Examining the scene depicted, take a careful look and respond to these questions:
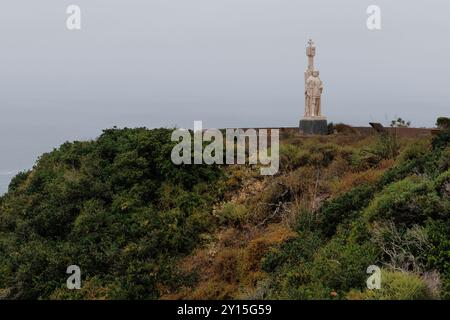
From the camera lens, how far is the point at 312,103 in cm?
1683

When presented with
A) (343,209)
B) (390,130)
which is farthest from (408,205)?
(390,130)

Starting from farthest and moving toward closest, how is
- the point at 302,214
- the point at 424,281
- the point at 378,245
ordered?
1. the point at 302,214
2. the point at 378,245
3. the point at 424,281

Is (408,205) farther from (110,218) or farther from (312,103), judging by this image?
(312,103)

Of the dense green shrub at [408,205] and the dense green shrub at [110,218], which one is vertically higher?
the dense green shrub at [408,205]

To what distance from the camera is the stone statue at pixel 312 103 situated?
16641mm

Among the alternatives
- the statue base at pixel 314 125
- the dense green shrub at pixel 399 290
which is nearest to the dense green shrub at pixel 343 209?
the dense green shrub at pixel 399 290

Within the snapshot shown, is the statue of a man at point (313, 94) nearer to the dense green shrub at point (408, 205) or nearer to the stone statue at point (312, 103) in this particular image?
the stone statue at point (312, 103)

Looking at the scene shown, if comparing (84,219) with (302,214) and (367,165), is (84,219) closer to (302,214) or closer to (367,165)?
(302,214)

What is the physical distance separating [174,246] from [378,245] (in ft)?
15.6

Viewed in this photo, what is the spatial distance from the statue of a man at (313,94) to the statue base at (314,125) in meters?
0.19

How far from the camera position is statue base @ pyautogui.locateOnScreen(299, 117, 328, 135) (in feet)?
55.3
